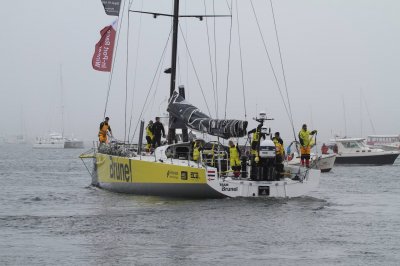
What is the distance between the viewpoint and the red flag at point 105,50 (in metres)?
26.3

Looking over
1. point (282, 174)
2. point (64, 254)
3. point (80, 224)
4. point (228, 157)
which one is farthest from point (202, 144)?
point (64, 254)

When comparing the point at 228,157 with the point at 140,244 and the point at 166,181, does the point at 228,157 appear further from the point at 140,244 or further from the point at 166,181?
the point at 140,244

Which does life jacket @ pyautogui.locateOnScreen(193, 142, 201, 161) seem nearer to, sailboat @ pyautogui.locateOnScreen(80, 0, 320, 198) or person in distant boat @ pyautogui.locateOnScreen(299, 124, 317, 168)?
sailboat @ pyautogui.locateOnScreen(80, 0, 320, 198)

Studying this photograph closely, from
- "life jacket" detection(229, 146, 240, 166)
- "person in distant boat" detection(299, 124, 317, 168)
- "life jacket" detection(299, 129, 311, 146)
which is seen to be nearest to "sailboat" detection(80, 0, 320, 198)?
"life jacket" detection(229, 146, 240, 166)

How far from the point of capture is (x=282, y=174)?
20344 millimetres

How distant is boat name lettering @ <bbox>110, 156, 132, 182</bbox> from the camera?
2152 cm

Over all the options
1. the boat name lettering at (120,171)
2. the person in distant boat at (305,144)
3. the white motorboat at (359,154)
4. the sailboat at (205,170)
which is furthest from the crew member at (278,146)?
the white motorboat at (359,154)

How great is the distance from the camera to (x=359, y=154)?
49062 mm

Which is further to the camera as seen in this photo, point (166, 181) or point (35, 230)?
point (166, 181)

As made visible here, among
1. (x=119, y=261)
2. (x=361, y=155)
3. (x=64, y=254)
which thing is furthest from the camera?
(x=361, y=155)

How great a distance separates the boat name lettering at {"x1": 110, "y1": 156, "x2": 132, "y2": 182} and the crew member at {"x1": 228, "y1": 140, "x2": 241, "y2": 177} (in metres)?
3.21

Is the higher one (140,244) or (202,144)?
(202,144)

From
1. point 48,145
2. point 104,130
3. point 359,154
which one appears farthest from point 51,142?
point 104,130

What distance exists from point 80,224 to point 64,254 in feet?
12.3
